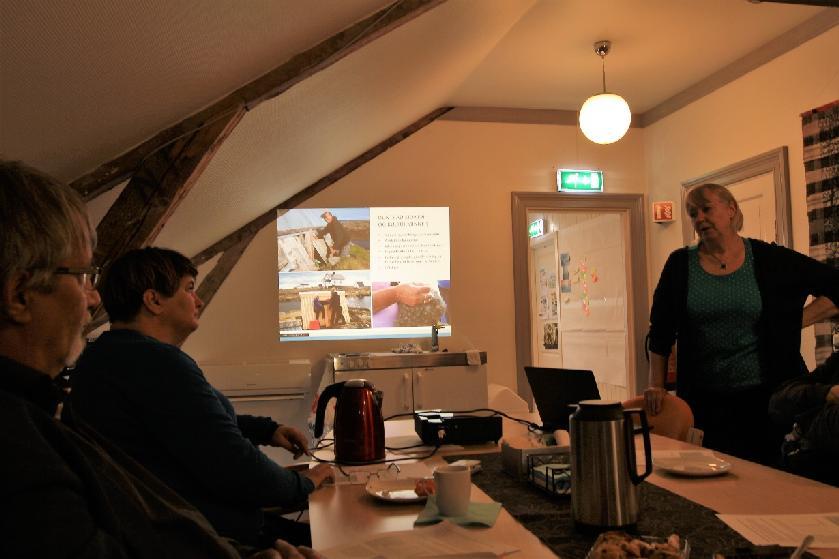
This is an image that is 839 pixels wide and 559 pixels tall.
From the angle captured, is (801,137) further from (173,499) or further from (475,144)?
(173,499)

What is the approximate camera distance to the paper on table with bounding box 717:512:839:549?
108 centimetres

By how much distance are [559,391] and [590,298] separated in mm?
3784

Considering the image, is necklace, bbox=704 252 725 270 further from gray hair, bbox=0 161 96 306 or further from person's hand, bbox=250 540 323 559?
gray hair, bbox=0 161 96 306

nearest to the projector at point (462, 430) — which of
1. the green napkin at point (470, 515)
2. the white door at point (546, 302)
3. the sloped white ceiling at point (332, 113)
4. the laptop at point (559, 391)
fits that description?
the laptop at point (559, 391)

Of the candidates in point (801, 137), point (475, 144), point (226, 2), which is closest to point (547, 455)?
point (226, 2)

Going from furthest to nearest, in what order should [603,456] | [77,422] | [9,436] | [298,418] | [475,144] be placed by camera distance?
1. [475,144]
2. [298,418]
3. [603,456]
4. [77,422]
5. [9,436]

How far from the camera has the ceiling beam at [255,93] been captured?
2246 mm

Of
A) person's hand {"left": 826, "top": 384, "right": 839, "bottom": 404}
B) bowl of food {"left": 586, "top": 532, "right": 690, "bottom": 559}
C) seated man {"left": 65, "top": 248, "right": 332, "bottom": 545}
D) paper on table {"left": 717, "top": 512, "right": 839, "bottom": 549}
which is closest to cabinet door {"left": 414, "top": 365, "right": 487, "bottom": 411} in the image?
person's hand {"left": 826, "top": 384, "right": 839, "bottom": 404}

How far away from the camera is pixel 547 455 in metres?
1.54

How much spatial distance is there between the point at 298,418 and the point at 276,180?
1646mm

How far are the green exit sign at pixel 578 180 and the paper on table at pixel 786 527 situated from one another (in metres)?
3.94

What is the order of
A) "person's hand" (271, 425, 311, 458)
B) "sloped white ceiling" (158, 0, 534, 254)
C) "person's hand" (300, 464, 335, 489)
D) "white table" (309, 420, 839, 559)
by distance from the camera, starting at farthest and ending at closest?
"sloped white ceiling" (158, 0, 534, 254) → "person's hand" (271, 425, 311, 458) → "person's hand" (300, 464, 335, 489) → "white table" (309, 420, 839, 559)

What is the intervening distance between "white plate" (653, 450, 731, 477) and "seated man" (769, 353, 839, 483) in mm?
285

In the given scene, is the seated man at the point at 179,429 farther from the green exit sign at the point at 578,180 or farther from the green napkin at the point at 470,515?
the green exit sign at the point at 578,180
